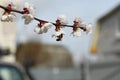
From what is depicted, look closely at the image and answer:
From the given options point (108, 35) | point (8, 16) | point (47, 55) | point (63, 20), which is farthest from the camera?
point (47, 55)

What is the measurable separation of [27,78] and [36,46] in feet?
174

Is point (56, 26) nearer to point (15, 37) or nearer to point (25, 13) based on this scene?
point (25, 13)

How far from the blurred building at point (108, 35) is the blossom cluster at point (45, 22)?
69.2 ft

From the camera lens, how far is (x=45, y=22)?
9.02 ft

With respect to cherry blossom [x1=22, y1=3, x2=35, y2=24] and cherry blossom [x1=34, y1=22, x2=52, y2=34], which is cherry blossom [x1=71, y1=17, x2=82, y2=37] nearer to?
cherry blossom [x1=34, y1=22, x2=52, y2=34]

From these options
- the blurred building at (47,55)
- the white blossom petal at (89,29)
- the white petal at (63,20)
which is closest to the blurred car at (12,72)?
the white blossom petal at (89,29)

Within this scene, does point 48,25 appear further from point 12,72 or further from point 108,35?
point 108,35

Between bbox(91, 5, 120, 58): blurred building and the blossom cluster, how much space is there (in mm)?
21107

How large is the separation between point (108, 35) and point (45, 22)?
2605 cm

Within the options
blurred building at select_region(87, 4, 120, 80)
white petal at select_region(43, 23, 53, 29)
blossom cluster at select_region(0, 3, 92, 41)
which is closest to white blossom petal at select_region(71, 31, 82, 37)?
blossom cluster at select_region(0, 3, 92, 41)

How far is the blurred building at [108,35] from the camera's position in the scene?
2575 centimetres

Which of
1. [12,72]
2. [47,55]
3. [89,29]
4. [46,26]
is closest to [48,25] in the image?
[46,26]

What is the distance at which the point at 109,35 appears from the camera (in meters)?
28.2

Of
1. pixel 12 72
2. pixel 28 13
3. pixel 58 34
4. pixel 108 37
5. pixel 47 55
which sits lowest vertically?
pixel 47 55
